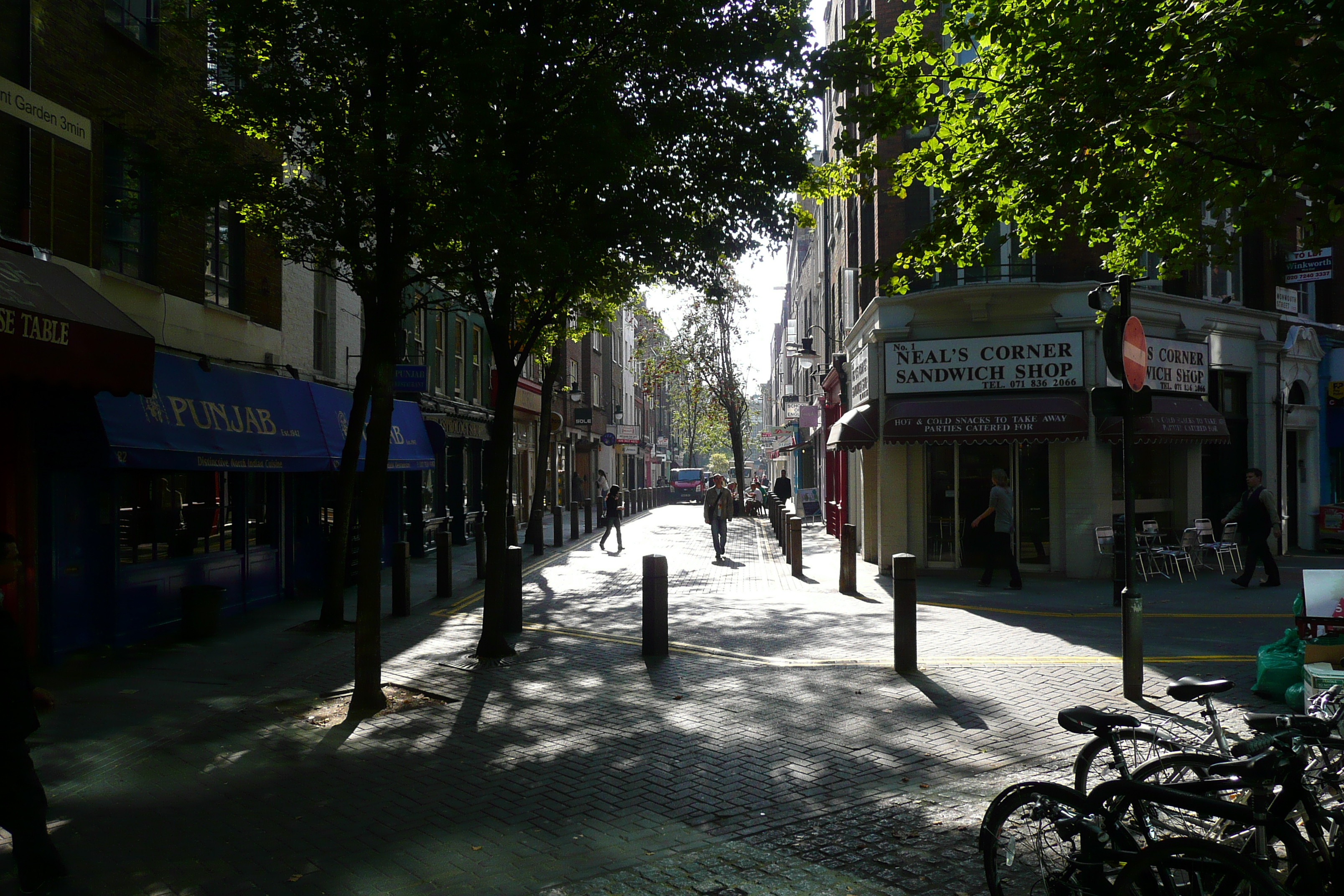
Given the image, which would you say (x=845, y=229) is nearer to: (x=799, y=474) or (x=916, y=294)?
(x=916, y=294)

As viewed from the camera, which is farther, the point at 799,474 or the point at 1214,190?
the point at 799,474

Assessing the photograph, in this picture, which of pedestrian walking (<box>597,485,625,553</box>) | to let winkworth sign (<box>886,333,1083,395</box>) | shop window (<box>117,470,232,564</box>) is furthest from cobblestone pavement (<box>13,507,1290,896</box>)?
pedestrian walking (<box>597,485,625,553</box>)

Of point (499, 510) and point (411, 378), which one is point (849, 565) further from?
point (411, 378)

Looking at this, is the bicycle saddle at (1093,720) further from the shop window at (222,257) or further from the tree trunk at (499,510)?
the shop window at (222,257)

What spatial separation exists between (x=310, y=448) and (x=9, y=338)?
6426 mm

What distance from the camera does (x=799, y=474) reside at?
49812 millimetres

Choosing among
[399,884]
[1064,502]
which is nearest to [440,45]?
[399,884]

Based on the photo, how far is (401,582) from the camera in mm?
13109

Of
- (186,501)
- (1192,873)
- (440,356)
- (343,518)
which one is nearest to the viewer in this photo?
(1192,873)

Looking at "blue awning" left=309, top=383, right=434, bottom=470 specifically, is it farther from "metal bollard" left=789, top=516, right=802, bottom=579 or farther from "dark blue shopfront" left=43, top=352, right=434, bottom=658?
"metal bollard" left=789, top=516, right=802, bottom=579

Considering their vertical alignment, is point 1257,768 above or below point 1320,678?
above

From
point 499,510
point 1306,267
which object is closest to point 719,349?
point 1306,267

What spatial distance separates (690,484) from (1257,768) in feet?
179

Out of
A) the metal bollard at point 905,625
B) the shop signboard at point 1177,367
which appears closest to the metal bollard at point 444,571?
the metal bollard at point 905,625
